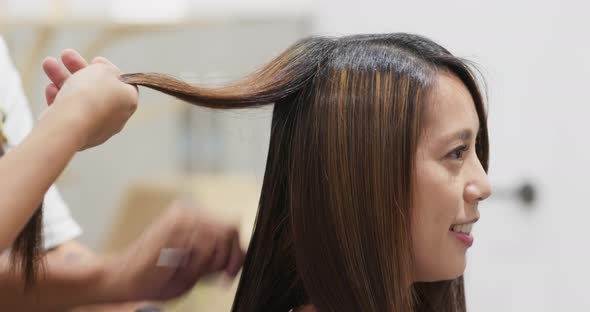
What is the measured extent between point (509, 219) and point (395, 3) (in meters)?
0.54

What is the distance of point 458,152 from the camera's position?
786mm

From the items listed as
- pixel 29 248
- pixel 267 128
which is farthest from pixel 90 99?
pixel 267 128

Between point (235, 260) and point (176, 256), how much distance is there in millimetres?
61

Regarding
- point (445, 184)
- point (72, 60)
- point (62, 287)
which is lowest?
point (62, 287)

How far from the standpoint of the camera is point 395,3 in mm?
1812

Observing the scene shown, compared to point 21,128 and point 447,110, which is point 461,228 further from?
point 21,128

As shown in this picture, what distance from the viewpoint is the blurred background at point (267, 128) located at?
5.32 ft

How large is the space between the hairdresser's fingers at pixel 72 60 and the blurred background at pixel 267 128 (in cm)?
50

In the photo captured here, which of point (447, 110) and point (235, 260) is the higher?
point (447, 110)

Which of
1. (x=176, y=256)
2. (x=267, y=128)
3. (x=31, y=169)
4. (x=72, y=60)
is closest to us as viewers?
(x=31, y=169)

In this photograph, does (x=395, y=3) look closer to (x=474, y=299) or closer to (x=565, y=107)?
(x=565, y=107)

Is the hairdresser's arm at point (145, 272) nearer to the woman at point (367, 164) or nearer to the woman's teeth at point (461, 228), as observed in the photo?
the woman at point (367, 164)

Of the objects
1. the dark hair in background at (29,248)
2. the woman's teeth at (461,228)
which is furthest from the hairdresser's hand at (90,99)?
the woman's teeth at (461,228)

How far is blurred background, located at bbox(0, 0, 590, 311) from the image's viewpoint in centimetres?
162
